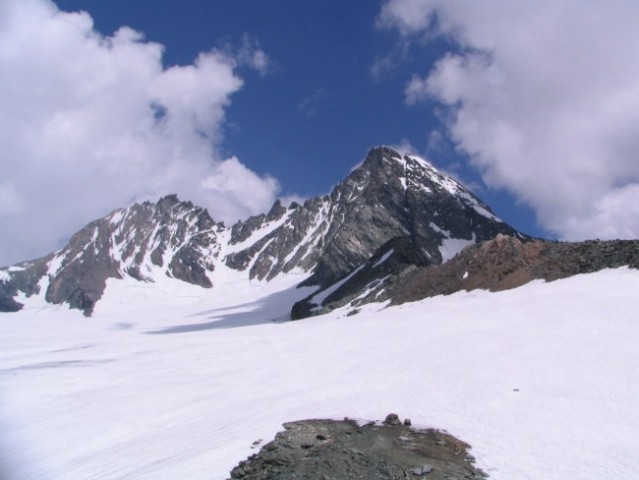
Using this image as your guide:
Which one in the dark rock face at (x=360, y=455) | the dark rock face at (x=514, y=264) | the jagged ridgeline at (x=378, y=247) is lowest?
the dark rock face at (x=360, y=455)

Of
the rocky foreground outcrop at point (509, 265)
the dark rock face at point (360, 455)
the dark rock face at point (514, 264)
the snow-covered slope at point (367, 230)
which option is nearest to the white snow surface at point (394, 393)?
the dark rock face at point (360, 455)

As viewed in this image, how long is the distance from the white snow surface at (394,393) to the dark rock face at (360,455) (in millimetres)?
504

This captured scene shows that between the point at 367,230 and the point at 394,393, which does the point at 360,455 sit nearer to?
the point at 394,393

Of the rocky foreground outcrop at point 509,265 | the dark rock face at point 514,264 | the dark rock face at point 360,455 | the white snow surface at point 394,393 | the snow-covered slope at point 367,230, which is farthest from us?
the snow-covered slope at point 367,230

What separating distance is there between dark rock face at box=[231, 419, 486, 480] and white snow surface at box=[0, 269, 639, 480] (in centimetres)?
50

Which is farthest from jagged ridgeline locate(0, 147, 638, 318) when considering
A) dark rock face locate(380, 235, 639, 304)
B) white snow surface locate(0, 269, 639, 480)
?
white snow surface locate(0, 269, 639, 480)

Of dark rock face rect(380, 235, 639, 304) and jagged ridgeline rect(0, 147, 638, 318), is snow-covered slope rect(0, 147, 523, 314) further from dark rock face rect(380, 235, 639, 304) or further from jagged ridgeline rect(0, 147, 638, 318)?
dark rock face rect(380, 235, 639, 304)

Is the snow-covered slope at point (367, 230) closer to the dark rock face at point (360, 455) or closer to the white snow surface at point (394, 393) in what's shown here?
the white snow surface at point (394, 393)

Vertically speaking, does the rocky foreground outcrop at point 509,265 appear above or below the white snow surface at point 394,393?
above

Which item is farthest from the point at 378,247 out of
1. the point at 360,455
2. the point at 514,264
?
the point at 360,455

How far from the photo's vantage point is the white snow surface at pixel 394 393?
10.8 meters

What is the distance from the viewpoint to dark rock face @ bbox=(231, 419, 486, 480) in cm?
917

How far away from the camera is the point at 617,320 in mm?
19469

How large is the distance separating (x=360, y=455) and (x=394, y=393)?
5498 mm
